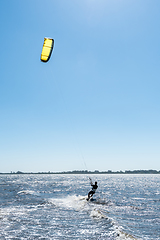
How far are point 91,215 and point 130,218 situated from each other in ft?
10.3

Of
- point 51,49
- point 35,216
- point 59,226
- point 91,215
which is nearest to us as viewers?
point 59,226

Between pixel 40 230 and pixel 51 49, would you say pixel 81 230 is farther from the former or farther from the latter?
pixel 51 49

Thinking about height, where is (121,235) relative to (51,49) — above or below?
below

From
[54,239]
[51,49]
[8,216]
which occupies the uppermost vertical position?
[51,49]

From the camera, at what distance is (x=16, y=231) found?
1180 cm

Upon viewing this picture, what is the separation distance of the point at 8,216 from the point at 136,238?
935cm

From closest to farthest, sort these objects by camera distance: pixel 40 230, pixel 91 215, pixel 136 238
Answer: pixel 136 238 → pixel 40 230 → pixel 91 215

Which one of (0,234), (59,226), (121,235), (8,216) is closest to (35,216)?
(8,216)

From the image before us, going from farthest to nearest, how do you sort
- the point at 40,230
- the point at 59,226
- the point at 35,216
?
the point at 35,216 → the point at 59,226 → the point at 40,230

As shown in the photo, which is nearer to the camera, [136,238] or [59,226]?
[136,238]

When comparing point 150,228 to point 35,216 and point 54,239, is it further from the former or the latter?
point 35,216

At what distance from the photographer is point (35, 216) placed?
15875 millimetres

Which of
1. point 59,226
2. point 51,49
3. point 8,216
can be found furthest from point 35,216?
point 51,49

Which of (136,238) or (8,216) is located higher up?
(136,238)
